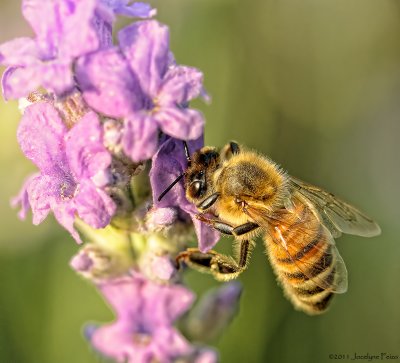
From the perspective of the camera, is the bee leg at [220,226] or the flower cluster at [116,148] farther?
the bee leg at [220,226]

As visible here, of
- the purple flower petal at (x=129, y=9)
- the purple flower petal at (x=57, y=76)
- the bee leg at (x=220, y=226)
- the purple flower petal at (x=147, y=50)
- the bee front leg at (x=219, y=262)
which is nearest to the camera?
the purple flower petal at (x=57, y=76)

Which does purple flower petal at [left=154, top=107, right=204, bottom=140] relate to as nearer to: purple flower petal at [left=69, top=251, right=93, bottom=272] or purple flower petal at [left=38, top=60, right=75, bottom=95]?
purple flower petal at [left=38, top=60, right=75, bottom=95]

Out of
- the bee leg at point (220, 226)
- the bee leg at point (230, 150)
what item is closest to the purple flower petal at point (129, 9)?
the bee leg at point (230, 150)

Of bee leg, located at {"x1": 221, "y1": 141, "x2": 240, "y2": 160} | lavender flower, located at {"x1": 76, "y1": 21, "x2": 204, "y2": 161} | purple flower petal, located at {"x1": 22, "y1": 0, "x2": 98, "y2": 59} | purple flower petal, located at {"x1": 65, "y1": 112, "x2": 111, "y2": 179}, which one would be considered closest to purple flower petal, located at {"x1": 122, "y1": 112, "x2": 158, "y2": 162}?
lavender flower, located at {"x1": 76, "y1": 21, "x2": 204, "y2": 161}

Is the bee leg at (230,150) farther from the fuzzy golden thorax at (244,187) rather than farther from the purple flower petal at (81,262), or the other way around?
the purple flower petal at (81,262)

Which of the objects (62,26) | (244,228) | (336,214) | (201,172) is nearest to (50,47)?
(62,26)

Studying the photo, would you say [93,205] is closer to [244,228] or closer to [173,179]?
[173,179]
